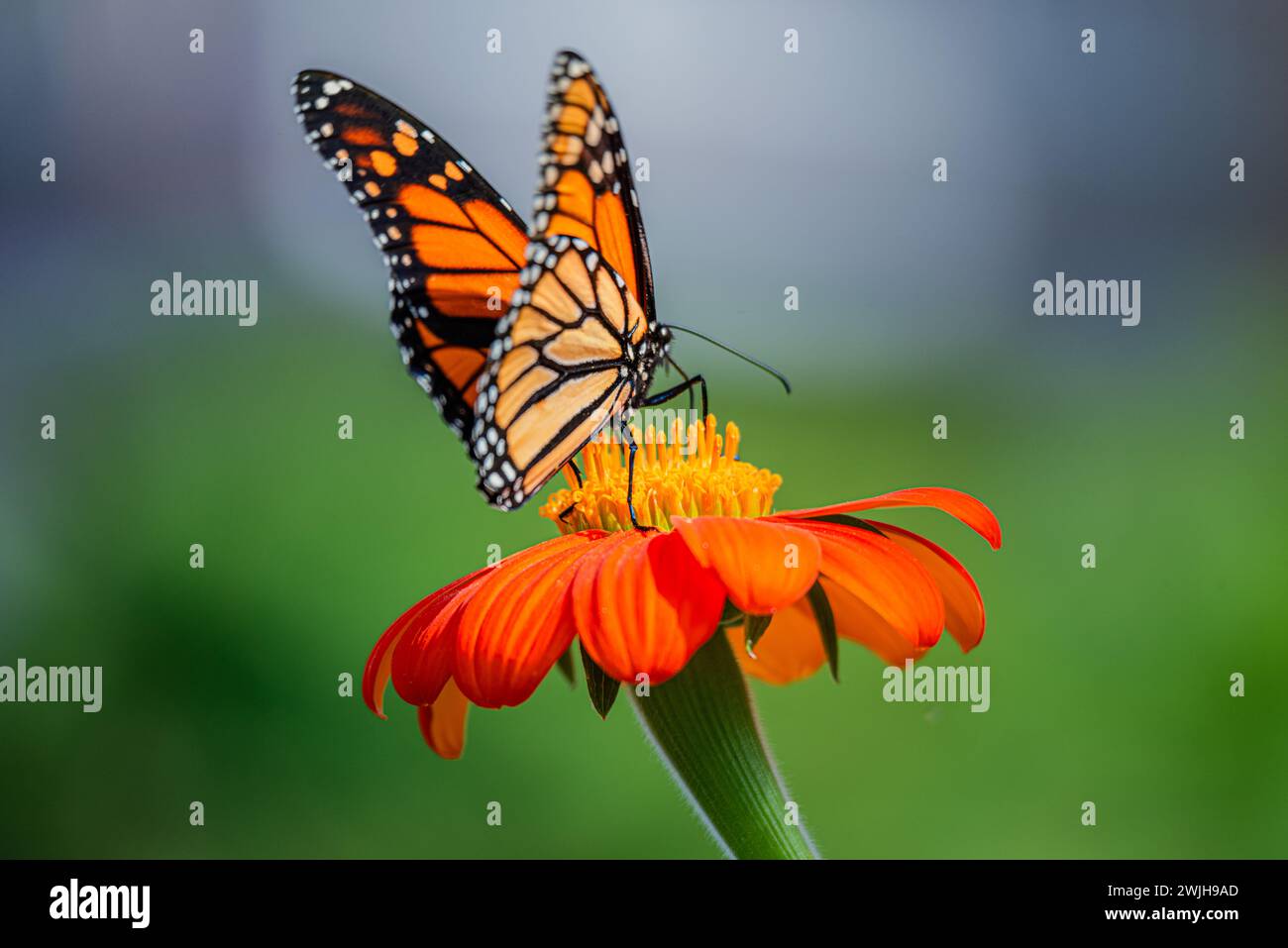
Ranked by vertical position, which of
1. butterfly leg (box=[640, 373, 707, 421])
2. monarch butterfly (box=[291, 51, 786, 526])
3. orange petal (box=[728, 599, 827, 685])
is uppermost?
monarch butterfly (box=[291, 51, 786, 526])

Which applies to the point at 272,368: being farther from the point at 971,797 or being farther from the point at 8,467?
the point at 971,797

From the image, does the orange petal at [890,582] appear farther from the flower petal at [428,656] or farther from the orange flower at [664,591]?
the flower petal at [428,656]

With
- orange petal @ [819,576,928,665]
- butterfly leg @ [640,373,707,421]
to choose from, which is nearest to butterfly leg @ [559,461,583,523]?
butterfly leg @ [640,373,707,421]

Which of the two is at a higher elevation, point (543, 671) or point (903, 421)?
point (903, 421)

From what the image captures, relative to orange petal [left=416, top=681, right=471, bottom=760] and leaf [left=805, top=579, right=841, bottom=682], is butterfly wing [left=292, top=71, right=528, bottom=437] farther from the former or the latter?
leaf [left=805, top=579, right=841, bottom=682]

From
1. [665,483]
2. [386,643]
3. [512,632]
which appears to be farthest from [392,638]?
[665,483]

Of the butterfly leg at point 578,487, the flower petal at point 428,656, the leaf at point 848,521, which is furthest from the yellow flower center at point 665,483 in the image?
the flower petal at point 428,656
